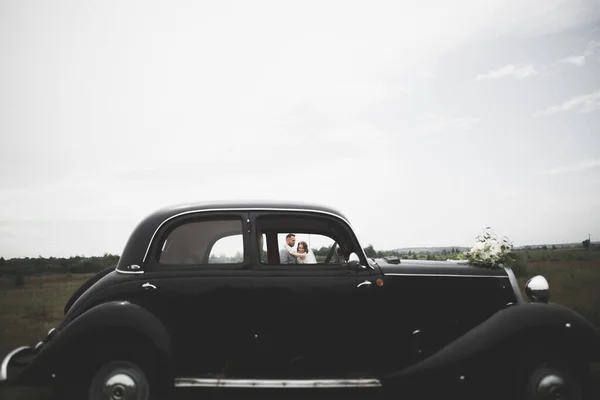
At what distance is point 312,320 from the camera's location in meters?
4.85

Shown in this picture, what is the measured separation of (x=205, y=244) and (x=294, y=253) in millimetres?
997

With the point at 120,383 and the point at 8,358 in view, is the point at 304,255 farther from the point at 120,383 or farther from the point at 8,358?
the point at 8,358

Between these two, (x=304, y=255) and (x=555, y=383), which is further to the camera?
(x=304, y=255)

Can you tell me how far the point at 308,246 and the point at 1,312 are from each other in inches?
924

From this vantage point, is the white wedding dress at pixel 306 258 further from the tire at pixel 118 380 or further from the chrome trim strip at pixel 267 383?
the tire at pixel 118 380

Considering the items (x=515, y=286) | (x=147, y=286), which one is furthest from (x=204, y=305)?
(x=515, y=286)

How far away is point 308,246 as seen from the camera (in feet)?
18.0

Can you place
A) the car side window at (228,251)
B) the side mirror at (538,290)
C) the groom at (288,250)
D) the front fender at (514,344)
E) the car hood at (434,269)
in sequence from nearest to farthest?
the front fender at (514,344), the car side window at (228,251), the car hood at (434,269), the groom at (288,250), the side mirror at (538,290)

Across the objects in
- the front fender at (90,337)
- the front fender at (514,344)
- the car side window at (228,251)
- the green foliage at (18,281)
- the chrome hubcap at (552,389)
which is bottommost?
the green foliage at (18,281)

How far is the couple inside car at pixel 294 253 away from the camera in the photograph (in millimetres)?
5340

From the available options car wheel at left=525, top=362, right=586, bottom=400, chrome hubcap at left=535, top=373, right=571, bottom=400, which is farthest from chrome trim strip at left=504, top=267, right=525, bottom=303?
chrome hubcap at left=535, top=373, right=571, bottom=400

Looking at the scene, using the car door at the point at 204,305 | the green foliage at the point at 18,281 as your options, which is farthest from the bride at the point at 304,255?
the green foliage at the point at 18,281

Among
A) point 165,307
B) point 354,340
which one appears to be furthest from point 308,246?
point 165,307

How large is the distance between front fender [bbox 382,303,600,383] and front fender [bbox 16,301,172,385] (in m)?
2.37
